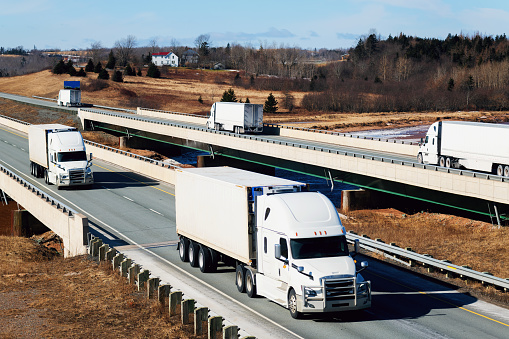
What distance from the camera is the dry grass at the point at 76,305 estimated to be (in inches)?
682

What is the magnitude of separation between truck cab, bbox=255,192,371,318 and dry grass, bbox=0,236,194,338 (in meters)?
3.12

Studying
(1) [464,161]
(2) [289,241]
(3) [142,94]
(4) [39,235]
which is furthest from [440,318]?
(3) [142,94]

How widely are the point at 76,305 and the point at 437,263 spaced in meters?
13.3

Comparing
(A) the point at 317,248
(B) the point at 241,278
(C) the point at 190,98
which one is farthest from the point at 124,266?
(C) the point at 190,98

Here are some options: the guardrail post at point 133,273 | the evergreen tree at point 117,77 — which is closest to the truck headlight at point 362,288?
the guardrail post at point 133,273

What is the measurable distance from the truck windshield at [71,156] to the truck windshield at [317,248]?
29.0m

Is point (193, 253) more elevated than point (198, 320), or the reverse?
point (198, 320)

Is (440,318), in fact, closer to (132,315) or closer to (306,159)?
(132,315)

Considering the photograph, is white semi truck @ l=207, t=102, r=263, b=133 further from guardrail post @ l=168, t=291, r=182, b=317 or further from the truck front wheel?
guardrail post @ l=168, t=291, r=182, b=317

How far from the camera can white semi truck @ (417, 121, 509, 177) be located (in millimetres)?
36000

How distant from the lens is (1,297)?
71.7 ft

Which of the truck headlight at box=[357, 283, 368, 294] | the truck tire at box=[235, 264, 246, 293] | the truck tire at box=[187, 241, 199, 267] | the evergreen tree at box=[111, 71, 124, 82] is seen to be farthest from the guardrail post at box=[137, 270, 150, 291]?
the evergreen tree at box=[111, 71, 124, 82]

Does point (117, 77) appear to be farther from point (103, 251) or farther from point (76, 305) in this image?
point (76, 305)

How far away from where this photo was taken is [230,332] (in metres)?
15.2
